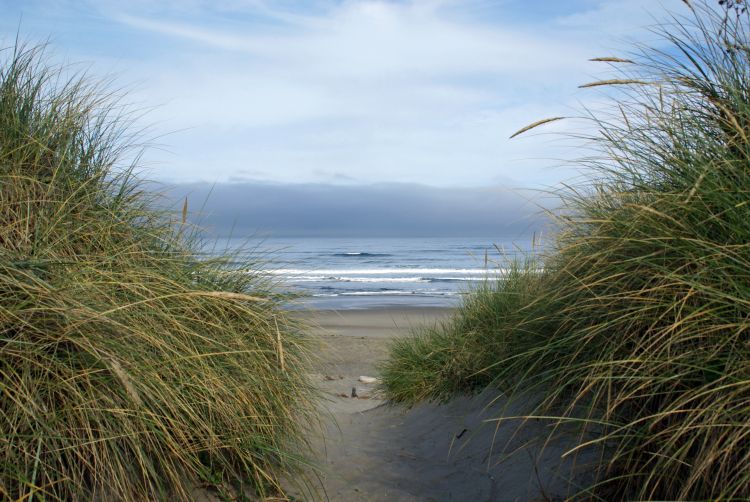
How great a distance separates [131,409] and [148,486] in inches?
15.6

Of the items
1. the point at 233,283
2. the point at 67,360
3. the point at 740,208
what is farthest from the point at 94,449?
the point at 740,208

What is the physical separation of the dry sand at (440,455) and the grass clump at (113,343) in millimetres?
645

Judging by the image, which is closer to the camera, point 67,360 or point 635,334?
point 67,360

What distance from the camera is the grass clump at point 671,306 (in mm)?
2381

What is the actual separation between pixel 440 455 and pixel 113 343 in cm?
277

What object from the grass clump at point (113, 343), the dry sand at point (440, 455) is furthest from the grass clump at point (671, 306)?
the grass clump at point (113, 343)

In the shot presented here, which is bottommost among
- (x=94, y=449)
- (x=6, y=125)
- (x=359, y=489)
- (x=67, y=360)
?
(x=359, y=489)

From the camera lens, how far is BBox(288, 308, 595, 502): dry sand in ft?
11.5

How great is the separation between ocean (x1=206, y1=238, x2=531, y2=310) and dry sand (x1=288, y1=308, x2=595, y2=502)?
53cm

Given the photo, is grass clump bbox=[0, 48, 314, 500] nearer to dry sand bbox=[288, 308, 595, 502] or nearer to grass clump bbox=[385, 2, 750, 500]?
dry sand bbox=[288, 308, 595, 502]

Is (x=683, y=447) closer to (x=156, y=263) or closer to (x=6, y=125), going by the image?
(x=156, y=263)

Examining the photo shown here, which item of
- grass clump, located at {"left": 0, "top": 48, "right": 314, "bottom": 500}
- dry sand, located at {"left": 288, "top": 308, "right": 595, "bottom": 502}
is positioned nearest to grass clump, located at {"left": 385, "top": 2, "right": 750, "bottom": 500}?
dry sand, located at {"left": 288, "top": 308, "right": 595, "bottom": 502}

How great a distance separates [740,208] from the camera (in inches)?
104

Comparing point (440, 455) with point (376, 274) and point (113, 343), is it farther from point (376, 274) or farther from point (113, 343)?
point (376, 274)
